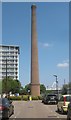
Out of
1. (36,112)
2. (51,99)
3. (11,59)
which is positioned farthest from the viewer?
(11,59)

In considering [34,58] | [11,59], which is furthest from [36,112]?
[11,59]

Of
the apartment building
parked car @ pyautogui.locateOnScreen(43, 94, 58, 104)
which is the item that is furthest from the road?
the apartment building

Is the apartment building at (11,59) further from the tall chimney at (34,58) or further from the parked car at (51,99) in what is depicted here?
the parked car at (51,99)

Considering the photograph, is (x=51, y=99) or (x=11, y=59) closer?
(x=51, y=99)

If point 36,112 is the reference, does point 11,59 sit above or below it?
above

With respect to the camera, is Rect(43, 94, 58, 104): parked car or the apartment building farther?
the apartment building

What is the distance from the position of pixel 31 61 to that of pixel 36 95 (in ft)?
31.8

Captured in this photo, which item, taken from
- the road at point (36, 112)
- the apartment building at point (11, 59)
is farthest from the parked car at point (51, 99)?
the apartment building at point (11, 59)

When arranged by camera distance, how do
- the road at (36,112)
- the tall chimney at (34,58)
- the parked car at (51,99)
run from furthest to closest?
the tall chimney at (34,58) → the parked car at (51,99) → the road at (36,112)

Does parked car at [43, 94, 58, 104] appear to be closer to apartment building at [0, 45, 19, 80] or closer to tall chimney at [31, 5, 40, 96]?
tall chimney at [31, 5, 40, 96]

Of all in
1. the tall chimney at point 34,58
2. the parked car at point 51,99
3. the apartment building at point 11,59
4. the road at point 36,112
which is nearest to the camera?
the road at point 36,112

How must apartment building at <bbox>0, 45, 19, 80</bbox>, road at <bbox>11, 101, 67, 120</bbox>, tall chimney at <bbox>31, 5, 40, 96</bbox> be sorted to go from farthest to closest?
apartment building at <bbox>0, 45, 19, 80</bbox> → tall chimney at <bbox>31, 5, 40, 96</bbox> → road at <bbox>11, 101, 67, 120</bbox>

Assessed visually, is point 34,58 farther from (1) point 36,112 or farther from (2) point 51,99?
(1) point 36,112

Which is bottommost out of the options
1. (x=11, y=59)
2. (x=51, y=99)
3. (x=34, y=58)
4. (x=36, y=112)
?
Result: (x=36, y=112)
